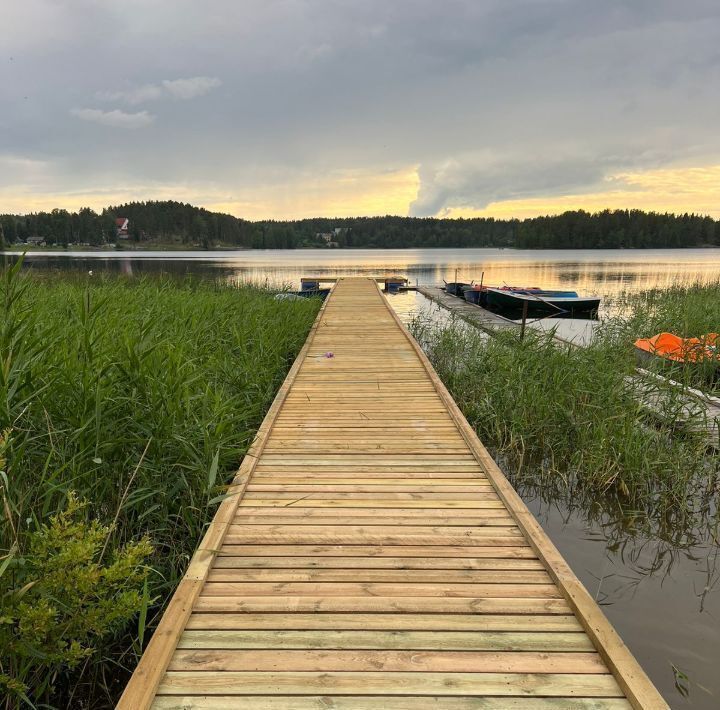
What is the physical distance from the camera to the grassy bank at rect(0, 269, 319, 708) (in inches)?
67.0

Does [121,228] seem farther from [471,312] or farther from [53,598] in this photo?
[53,598]

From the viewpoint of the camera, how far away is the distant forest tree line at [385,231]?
9831cm

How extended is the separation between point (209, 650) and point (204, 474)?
143cm

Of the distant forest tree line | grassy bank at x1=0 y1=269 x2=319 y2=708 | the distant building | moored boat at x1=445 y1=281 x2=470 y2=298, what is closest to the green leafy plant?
grassy bank at x1=0 y1=269 x2=319 y2=708

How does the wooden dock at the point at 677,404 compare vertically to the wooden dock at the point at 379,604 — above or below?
above

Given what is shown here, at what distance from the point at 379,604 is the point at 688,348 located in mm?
6661

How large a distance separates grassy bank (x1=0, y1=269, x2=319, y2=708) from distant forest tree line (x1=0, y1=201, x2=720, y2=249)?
351 ft

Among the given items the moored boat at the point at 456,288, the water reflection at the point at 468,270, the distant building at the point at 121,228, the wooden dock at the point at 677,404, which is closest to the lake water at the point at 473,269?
the water reflection at the point at 468,270

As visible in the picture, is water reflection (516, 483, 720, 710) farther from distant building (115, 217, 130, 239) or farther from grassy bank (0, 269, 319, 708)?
distant building (115, 217, 130, 239)

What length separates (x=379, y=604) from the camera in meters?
2.07

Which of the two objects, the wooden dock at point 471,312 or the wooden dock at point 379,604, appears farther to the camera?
the wooden dock at point 471,312

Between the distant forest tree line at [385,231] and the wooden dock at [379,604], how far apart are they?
106493 millimetres

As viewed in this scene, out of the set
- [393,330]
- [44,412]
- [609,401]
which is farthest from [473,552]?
[393,330]

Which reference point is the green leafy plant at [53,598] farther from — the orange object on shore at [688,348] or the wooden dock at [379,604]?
the orange object on shore at [688,348]
